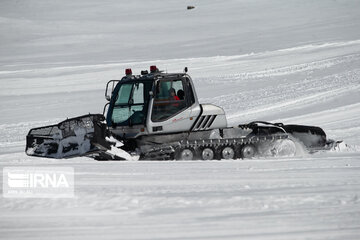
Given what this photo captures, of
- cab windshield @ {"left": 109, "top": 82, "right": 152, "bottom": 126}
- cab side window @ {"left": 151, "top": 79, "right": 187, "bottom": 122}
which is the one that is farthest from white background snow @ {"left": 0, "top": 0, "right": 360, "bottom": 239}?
cab side window @ {"left": 151, "top": 79, "right": 187, "bottom": 122}

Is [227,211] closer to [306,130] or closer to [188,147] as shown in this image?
[188,147]

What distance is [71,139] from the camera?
908 cm

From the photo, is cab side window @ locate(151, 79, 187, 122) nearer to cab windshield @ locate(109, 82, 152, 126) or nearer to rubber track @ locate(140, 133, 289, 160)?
cab windshield @ locate(109, 82, 152, 126)

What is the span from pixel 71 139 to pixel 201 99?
857cm

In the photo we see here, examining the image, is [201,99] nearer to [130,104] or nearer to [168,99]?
[168,99]

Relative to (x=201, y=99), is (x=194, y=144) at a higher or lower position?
lower

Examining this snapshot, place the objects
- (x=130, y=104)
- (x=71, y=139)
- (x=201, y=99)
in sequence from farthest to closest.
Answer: (x=201, y=99) → (x=130, y=104) → (x=71, y=139)

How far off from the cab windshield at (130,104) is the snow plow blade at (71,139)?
1.16 ft

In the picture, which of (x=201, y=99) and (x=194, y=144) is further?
(x=201, y=99)

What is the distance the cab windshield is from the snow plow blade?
35 centimetres

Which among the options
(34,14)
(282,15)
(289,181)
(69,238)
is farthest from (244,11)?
(69,238)

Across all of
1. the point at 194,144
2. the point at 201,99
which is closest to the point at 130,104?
the point at 194,144

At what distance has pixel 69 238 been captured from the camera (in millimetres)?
4918

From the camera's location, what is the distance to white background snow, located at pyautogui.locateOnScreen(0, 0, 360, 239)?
17.8ft
